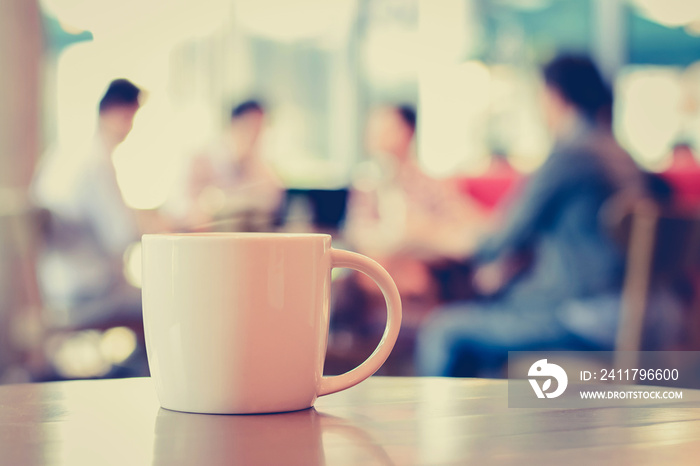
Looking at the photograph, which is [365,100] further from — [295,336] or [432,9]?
[295,336]

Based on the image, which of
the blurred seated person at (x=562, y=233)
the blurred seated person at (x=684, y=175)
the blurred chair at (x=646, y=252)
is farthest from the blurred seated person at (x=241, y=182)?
the blurred seated person at (x=684, y=175)

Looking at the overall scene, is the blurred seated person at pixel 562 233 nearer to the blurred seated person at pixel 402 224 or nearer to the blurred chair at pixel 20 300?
the blurred seated person at pixel 402 224

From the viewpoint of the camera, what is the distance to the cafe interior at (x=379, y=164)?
209 centimetres

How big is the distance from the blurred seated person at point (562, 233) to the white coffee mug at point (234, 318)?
5.11ft

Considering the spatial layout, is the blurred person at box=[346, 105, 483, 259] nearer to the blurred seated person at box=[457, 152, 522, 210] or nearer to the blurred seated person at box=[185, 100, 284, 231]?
the blurred seated person at box=[185, 100, 284, 231]

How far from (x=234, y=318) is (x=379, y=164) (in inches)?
152

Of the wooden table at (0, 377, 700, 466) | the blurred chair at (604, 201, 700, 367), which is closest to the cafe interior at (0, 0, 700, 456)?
the blurred chair at (604, 201, 700, 367)

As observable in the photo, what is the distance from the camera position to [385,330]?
0.55m

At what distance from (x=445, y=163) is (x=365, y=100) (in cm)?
60

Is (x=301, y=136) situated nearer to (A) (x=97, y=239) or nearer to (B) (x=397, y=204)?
(B) (x=397, y=204)

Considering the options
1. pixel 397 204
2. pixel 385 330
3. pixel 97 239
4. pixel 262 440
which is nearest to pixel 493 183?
pixel 397 204

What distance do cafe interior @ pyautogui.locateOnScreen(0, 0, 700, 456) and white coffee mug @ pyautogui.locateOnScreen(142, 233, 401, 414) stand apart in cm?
115

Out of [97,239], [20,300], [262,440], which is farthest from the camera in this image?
[20,300]

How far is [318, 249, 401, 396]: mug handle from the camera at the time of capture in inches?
21.4
